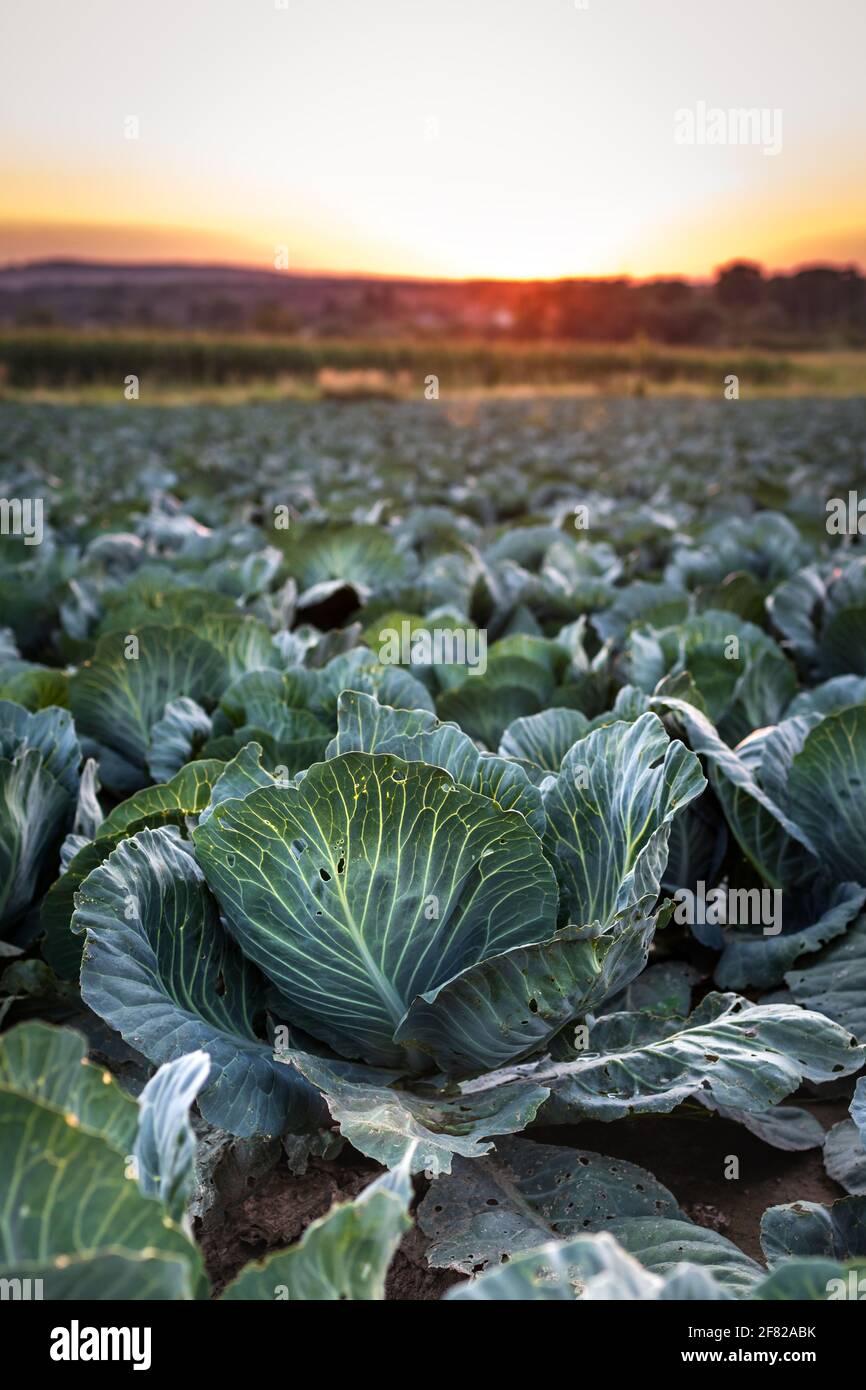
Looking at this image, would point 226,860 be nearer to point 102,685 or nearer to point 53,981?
point 53,981

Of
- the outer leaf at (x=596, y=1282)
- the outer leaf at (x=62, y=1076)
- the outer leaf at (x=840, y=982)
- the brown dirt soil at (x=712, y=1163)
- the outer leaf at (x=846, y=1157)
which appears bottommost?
the brown dirt soil at (x=712, y=1163)

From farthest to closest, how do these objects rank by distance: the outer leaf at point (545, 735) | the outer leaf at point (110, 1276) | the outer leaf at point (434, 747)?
the outer leaf at point (545, 735)
the outer leaf at point (434, 747)
the outer leaf at point (110, 1276)

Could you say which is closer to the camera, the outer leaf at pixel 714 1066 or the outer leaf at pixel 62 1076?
the outer leaf at pixel 62 1076

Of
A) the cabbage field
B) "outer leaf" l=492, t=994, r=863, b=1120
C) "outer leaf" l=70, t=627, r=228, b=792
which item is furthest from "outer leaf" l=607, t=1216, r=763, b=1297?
"outer leaf" l=70, t=627, r=228, b=792

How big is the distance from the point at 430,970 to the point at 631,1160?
63 cm

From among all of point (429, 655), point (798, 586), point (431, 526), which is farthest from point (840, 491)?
point (429, 655)

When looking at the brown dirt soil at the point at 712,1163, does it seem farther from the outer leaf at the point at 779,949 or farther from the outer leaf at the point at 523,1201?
the outer leaf at the point at 779,949

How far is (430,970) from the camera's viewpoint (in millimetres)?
1839

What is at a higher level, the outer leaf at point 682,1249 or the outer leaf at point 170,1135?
the outer leaf at point 170,1135

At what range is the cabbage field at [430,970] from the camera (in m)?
1.01

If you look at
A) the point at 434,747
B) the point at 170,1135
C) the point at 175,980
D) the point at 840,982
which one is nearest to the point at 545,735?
the point at 434,747

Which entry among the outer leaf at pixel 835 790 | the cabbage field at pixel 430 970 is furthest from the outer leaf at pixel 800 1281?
the outer leaf at pixel 835 790

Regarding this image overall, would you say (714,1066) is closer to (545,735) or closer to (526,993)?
(526,993)
